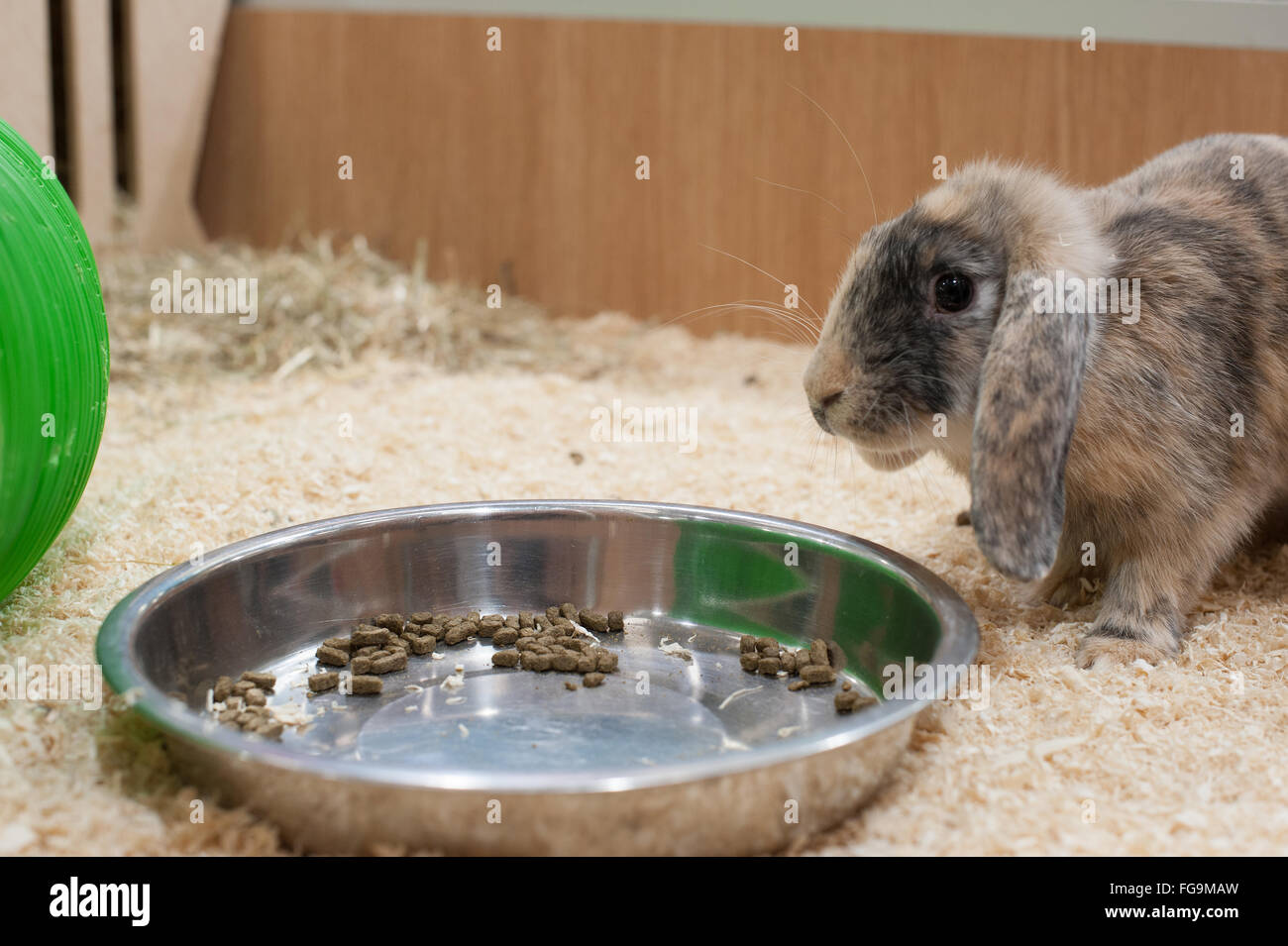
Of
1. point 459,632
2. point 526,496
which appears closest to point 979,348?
point 459,632

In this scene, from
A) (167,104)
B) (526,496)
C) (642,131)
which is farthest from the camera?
(167,104)

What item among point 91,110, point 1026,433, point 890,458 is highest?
point 91,110

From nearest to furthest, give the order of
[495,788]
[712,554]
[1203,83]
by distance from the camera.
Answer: [495,788]
[712,554]
[1203,83]

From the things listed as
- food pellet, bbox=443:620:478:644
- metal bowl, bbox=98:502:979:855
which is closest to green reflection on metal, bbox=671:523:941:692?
metal bowl, bbox=98:502:979:855

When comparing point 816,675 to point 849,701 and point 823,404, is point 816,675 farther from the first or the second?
point 823,404

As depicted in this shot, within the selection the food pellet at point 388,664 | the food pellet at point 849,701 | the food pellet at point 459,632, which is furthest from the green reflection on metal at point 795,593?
the food pellet at point 388,664

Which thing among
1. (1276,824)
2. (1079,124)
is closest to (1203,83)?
(1079,124)

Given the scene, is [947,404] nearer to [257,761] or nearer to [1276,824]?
[1276,824]
